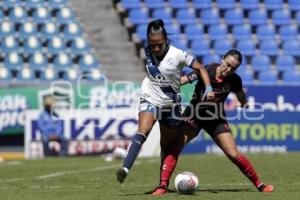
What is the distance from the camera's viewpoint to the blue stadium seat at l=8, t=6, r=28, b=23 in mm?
27328

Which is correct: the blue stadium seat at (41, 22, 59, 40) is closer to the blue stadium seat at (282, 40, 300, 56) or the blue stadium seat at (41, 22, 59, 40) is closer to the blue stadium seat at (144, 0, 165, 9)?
the blue stadium seat at (144, 0, 165, 9)

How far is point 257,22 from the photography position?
3008 centimetres

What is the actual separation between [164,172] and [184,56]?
149 cm

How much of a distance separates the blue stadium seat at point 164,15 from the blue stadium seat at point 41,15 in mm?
3853

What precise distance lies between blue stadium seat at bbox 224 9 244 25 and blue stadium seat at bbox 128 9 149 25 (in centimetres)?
314

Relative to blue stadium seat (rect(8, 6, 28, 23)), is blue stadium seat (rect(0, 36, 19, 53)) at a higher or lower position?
lower

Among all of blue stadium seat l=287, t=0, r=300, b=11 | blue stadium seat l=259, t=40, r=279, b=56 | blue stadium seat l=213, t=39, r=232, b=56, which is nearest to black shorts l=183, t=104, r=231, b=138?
blue stadium seat l=213, t=39, r=232, b=56

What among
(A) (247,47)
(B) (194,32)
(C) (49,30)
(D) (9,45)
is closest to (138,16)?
(B) (194,32)

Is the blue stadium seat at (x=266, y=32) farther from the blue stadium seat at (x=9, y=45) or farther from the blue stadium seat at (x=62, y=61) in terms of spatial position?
the blue stadium seat at (x=9, y=45)

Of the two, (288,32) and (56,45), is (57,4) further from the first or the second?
(288,32)

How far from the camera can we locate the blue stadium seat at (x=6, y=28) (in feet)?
88.2

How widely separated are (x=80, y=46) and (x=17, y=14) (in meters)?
2.40

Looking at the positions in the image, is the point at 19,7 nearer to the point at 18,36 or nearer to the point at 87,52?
the point at 18,36

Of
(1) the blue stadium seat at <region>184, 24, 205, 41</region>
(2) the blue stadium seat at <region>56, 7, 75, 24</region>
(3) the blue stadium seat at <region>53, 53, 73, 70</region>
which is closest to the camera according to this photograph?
(3) the blue stadium seat at <region>53, 53, 73, 70</region>
